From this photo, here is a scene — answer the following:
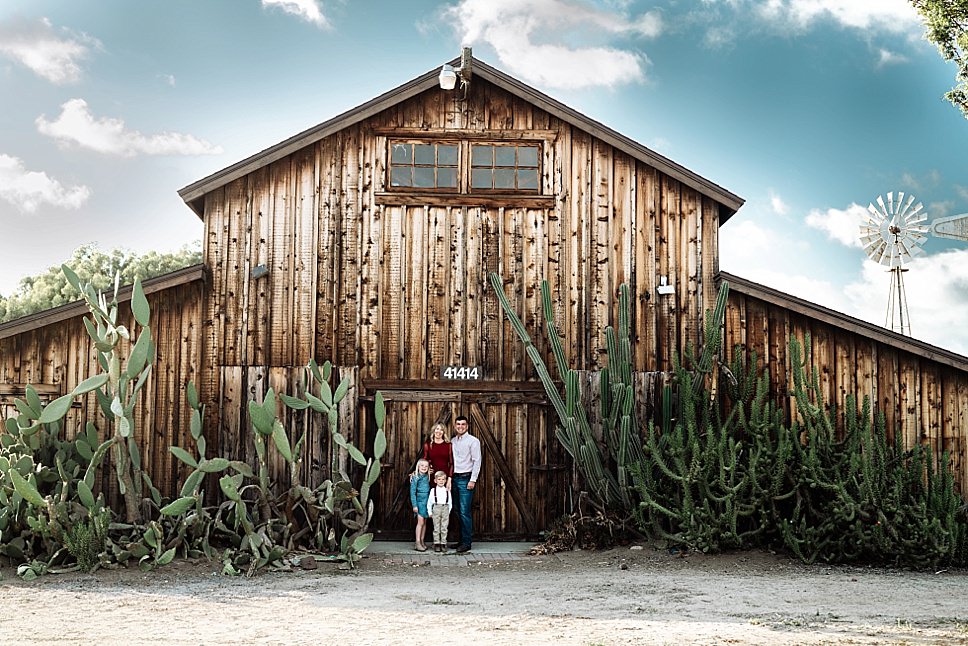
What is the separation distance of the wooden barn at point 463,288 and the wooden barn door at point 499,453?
0.08ft

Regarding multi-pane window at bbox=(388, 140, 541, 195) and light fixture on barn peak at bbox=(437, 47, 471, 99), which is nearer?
light fixture on barn peak at bbox=(437, 47, 471, 99)

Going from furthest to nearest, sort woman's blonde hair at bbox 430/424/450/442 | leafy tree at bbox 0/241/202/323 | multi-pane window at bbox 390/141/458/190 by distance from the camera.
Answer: leafy tree at bbox 0/241/202/323 < multi-pane window at bbox 390/141/458/190 < woman's blonde hair at bbox 430/424/450/442

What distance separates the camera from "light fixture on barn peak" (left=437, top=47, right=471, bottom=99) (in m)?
12.4

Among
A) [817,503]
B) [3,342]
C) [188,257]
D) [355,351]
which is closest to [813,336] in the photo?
[817,503]

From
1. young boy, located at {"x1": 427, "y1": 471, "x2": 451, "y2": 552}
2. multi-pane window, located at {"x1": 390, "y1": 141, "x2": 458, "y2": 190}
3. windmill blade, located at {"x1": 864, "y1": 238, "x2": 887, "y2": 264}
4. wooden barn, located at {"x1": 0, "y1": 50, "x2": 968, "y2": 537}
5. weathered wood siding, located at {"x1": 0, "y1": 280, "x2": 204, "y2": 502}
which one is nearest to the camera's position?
young boy, located at {"x1": 427, "y1": 471, "x2": 451, "y2": 552}

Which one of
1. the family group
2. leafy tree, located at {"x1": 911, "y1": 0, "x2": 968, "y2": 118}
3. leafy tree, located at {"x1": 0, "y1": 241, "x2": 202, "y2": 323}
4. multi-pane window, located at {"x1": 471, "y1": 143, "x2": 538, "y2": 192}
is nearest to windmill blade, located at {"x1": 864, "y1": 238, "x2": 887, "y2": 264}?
leafy tree, located at {"x1": 911, "y1": 0, "x2": 968, "y2": 118}

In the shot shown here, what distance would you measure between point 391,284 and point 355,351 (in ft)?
3.20

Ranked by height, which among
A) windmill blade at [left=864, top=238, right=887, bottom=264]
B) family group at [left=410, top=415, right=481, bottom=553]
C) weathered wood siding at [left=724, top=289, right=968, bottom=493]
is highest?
windmill blade at [left=864, top=238, right=887, bottom=264]

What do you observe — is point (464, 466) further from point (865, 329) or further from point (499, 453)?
point (865, 329)

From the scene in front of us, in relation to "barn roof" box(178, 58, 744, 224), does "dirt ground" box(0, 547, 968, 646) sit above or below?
below

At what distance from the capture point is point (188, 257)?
1538 inches

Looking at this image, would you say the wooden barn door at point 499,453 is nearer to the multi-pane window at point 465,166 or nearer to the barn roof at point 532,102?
the multi-pane window at point 465,166

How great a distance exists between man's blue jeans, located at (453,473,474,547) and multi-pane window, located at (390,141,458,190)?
12.4 feet

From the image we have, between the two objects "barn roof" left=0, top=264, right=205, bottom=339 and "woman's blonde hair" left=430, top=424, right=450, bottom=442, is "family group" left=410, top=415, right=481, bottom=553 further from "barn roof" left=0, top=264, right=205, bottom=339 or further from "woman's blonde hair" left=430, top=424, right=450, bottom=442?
"barn roof" left=0, top=264, right=205, bottom=339
